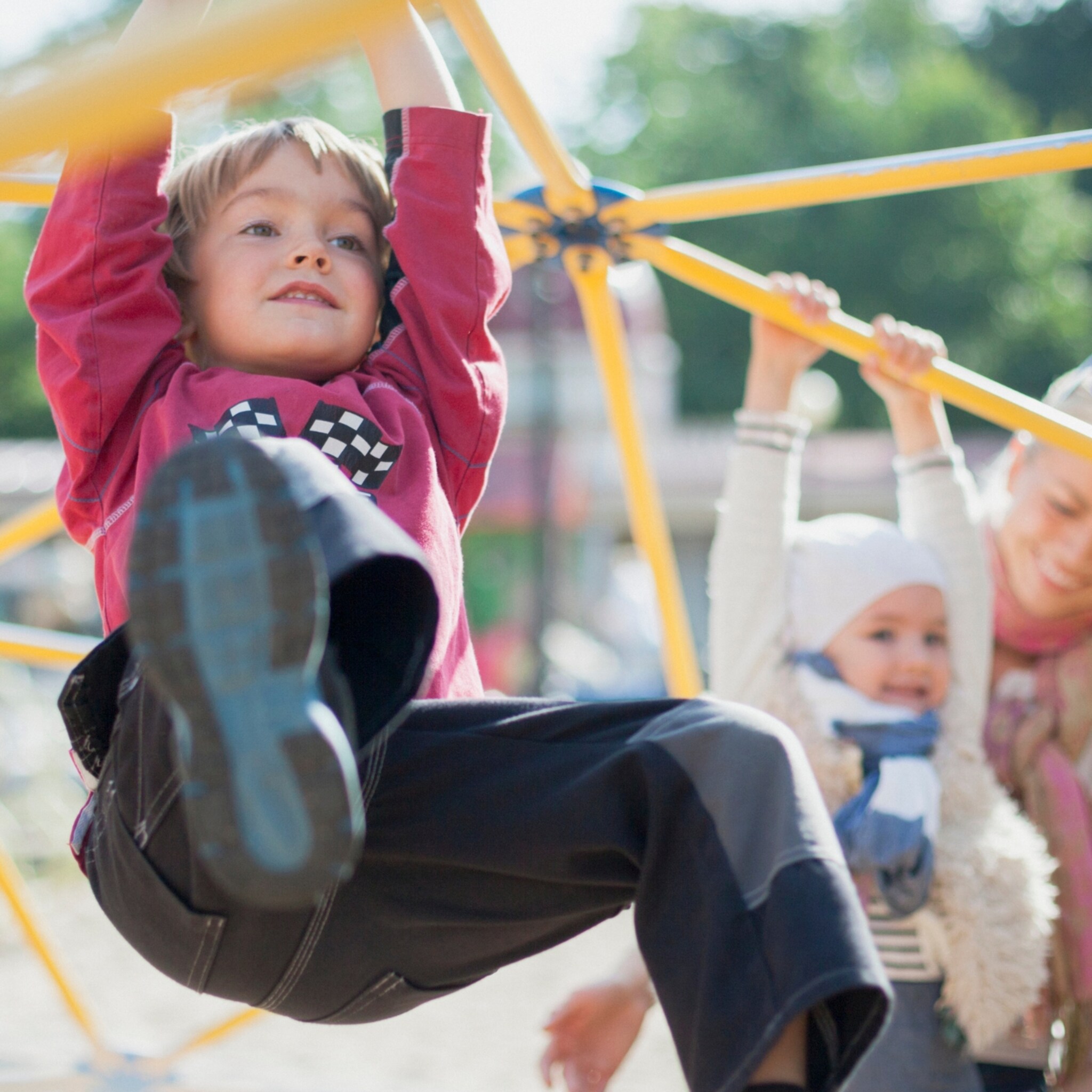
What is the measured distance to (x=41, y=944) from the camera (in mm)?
2436

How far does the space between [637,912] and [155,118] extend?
0.85m

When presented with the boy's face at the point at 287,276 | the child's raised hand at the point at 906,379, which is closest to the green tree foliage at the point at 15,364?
the child's raised hand at the point at 906,379

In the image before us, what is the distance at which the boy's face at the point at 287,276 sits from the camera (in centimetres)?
131

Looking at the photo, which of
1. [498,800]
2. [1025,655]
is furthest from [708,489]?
[498,800]

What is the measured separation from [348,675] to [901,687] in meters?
0.98

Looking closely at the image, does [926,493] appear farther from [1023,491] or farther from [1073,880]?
[1073,880]

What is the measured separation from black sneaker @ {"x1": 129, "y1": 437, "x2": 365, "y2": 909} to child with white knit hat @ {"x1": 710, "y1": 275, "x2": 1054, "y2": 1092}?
970mm

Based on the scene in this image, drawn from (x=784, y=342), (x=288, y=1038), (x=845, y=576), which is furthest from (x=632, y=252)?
(x=288, y=1038)

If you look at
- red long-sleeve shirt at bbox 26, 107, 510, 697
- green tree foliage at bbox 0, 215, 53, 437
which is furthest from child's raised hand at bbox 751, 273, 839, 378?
green tree foliage at bbox 0, 215, 53, 437

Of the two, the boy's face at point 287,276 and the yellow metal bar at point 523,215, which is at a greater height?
the yellow metal bar at point 523,215

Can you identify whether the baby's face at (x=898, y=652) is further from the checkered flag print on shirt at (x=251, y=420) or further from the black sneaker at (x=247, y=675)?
the black sneaker at (x=247, y=675)

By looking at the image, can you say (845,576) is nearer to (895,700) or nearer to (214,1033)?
(895,700)

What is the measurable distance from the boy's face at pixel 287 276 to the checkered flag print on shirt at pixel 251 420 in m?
0.10

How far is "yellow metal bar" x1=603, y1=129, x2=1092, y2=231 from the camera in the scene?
162cm
